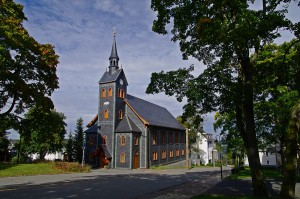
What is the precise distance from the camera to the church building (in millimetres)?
45438

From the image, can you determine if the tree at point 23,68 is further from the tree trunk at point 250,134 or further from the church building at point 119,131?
the church building at point 119,131

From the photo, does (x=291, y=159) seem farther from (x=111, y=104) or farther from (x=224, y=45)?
(x=111, y=104)

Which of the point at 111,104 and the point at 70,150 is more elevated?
the point at 111,104

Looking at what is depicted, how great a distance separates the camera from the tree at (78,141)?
5272 centimetres

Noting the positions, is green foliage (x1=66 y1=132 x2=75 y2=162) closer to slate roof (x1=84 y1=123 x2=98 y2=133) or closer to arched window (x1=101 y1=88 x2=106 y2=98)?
slate roof (x1=84 y1=123 x2=98 y2=133)

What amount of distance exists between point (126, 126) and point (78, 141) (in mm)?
12794

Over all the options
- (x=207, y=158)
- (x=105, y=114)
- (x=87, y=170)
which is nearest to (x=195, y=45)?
(x=87, y=170)

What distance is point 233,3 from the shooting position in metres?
10.3

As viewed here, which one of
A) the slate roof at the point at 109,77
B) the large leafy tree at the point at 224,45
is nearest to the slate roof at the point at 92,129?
the slate roof at the point at 109,77

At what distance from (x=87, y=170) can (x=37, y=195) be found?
21.1m

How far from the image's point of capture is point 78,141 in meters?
53.7

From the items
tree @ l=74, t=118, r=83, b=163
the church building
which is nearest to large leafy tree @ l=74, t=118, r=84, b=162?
tree @ l=74, t=118, r=83, b=163

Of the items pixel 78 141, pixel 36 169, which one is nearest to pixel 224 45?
pixel 36 169

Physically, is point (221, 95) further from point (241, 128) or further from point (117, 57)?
point (117, 57)
